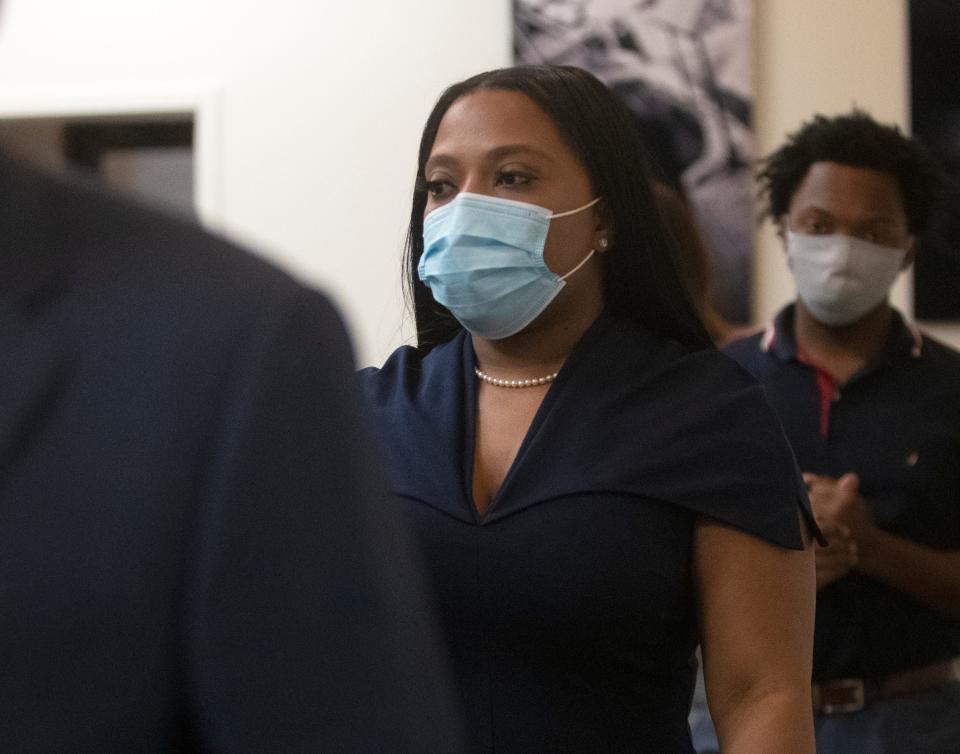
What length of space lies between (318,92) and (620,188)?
2696 millimetres

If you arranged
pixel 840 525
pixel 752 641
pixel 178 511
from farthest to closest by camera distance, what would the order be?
pixel 840 525 → pixel 752 641 → pixel 178 511

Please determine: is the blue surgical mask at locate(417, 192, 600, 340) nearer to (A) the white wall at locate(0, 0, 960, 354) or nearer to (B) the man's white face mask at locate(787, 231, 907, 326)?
(B) the man's white face mask at locate(787, 231, 907, 326)

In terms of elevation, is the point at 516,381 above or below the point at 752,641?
above

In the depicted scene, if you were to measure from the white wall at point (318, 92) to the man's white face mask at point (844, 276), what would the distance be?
1770 mm

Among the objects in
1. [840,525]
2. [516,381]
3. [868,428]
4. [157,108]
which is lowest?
[840,525]

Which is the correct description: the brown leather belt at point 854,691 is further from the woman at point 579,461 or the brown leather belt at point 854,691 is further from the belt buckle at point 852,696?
the woman at point 579,461

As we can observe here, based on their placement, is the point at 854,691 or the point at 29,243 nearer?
the point at 29,243

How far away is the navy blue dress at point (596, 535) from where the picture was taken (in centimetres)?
142

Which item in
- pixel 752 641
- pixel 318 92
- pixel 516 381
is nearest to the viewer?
pixel 752 641

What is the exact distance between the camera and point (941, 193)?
101 inches

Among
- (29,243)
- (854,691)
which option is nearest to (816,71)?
(854,691)

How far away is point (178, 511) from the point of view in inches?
22.8

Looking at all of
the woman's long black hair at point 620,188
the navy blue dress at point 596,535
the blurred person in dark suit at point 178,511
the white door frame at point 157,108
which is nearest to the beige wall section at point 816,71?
the white door frame at point 157,108

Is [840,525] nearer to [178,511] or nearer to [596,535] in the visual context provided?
[596,535]
